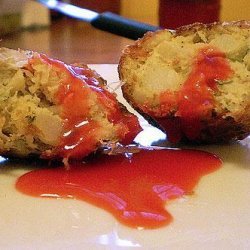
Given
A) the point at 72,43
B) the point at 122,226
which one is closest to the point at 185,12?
the point at 72,43

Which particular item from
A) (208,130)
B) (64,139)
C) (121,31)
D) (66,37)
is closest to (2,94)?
(64,139)

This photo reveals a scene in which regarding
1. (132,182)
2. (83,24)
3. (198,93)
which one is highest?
A: (198,93)

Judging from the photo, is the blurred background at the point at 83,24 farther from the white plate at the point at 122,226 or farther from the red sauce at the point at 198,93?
the white plate at the point at 122,226

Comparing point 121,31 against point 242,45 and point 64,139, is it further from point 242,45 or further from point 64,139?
point 64,139

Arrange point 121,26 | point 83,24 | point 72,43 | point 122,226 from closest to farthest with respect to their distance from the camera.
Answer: point 122,226
point 121,26
point 72,43
point 83,24

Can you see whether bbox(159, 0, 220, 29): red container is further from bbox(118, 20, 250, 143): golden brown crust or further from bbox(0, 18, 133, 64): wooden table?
bbox(118, 20, 250, 143): golden brown crust

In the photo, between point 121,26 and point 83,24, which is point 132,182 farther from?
point 83,24

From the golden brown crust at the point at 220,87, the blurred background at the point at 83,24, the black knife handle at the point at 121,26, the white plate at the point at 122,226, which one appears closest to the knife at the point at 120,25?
the black knife handle at the point at 121,26
